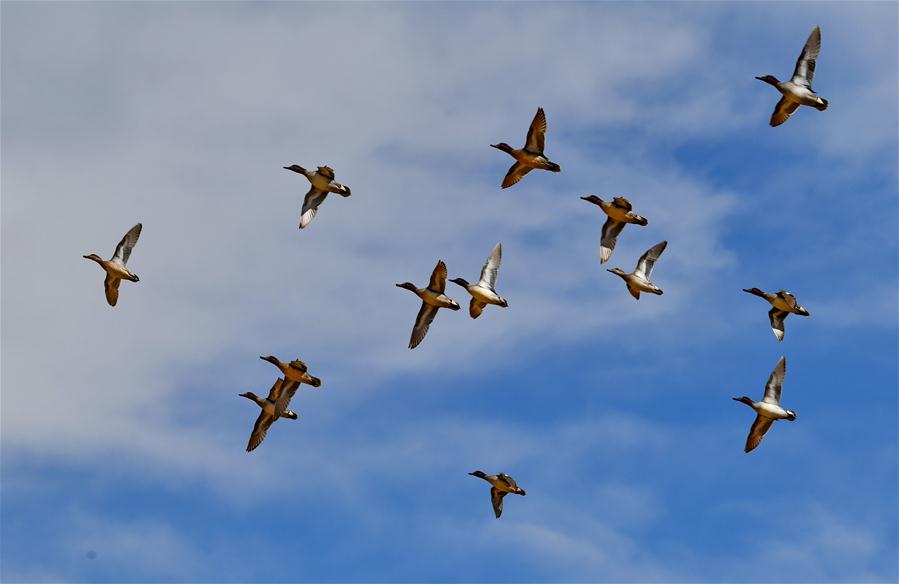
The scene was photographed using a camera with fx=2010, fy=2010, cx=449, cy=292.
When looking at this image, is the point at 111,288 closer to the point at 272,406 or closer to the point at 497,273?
the point at 272,406

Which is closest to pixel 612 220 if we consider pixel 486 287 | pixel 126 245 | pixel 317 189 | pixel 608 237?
pixel 608 237

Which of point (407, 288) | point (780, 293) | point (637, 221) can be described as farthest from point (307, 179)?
point (780, 293)

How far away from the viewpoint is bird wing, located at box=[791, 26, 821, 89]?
83625 mm

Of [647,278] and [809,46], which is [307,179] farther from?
[809,46]

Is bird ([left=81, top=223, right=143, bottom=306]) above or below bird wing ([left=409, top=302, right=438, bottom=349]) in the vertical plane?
above

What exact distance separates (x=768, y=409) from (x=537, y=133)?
1537 cm

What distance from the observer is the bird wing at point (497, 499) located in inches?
3423

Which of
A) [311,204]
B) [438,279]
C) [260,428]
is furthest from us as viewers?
[260,428]

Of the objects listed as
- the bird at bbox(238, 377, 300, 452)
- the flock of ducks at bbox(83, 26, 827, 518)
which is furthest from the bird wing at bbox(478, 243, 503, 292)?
the bird at bbox(238, 377, 300, 452)

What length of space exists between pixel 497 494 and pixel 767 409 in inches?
479

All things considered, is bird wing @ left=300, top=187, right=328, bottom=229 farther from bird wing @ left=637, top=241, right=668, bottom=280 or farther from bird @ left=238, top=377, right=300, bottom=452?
bird wing @ left=637, top=241, right=668, bottom=280

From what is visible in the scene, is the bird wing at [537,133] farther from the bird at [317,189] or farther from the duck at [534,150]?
the bird at [317,189]

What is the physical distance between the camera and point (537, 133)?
8488cm

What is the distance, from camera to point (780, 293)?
280 feet
